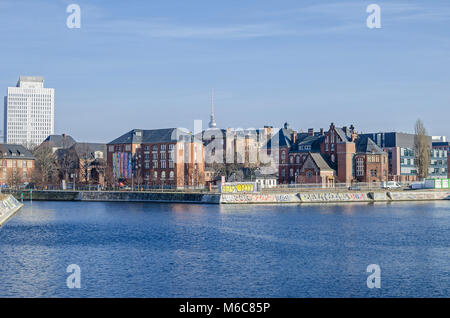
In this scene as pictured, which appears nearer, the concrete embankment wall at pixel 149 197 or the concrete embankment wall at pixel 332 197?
the concrete embankment wall at pixel 332 197

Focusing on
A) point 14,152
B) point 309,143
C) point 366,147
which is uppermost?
point 309,143

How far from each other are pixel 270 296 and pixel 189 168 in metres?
89.6

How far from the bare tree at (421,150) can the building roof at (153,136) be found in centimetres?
4739

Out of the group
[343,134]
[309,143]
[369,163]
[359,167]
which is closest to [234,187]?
[343,134]

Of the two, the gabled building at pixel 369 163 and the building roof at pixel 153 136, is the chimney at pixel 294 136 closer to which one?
the gabled building at pixel 369 163

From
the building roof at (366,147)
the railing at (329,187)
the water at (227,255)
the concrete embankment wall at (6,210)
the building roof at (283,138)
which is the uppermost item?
the building roof at (283,138)

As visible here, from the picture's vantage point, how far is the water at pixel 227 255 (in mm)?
30609

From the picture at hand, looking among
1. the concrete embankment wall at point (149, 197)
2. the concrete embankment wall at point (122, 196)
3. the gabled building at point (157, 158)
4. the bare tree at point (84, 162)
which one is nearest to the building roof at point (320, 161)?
the gabled building at point (157, 158)

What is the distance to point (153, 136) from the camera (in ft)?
401

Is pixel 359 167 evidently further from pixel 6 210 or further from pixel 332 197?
pixel 6 210

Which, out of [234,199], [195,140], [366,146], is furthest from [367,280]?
[195,140]

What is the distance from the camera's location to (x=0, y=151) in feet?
419

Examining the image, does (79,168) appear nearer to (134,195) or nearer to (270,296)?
(134,195)

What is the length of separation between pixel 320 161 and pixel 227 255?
2859 inches
